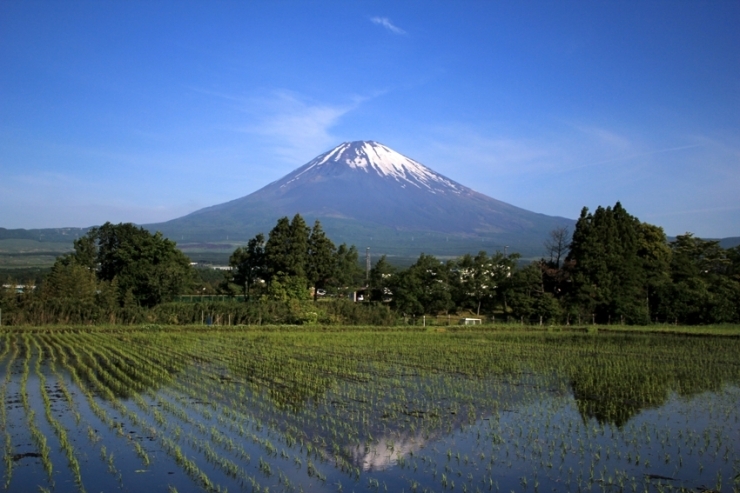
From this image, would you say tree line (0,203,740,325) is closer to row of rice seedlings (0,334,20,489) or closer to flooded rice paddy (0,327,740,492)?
flooded rice paddy (0,327,740,492)

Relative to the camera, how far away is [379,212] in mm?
150625

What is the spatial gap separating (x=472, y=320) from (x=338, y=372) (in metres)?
18.7

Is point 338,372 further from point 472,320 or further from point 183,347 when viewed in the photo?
point 472,320

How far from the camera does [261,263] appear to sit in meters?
35.8

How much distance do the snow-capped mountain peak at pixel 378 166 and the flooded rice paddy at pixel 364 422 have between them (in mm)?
145639

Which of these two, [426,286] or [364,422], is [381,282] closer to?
[426,286]

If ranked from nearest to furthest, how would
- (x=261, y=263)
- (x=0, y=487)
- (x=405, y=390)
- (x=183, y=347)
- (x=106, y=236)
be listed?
(x=0, y=487)
(x=405, y=390)
(x=183, y=347)
(x=261, y=263)
(x=106, y=236)

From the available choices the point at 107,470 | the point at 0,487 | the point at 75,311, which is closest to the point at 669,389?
the point at 107,470

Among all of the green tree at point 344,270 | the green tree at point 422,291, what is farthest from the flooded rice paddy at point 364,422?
the green tree at point 344,270

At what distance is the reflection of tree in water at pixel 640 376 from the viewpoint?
10.9m

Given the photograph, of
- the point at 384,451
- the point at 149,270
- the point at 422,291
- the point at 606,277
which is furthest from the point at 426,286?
the point at 384,451

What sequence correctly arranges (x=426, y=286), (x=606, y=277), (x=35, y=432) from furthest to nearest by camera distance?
(x=426, y=286), (x=606, y=277), (x=35, y=432)

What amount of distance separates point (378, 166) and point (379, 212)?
20.4 meters

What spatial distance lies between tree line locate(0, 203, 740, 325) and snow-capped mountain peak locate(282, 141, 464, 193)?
410 feet
